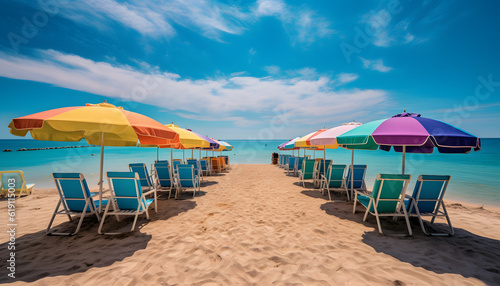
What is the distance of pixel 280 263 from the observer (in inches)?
104

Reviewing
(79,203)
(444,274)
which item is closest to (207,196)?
(79,203)

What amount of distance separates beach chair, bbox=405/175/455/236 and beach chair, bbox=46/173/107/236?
6054 millimetres

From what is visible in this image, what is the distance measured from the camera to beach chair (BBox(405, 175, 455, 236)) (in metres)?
3.55

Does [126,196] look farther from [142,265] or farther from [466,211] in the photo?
[466,211]

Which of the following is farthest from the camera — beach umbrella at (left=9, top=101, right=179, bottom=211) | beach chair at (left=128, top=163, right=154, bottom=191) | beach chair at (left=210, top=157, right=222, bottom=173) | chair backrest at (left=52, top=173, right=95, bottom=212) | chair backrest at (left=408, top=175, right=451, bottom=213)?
beach chair at (left=210, top=157, right=222, bottom=173)

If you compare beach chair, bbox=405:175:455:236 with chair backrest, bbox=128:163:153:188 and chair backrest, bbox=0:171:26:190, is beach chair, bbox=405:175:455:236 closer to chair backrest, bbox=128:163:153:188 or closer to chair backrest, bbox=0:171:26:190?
chair backrest, bbox=128:163:153:188

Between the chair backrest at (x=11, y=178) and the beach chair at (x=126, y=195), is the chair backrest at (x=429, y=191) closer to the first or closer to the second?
the beach chair at (x=126, y=195)

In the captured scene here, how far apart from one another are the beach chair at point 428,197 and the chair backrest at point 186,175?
5.54 metres

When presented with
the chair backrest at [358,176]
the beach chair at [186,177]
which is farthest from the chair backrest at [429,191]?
the beach chair at [186,177]

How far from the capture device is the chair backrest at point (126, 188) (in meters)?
3.59

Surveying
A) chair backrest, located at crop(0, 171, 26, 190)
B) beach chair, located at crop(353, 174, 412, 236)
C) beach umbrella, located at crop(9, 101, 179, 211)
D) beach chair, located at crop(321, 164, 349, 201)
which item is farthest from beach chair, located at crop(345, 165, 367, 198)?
chair backrest, located at crop(0, 171, 26, 190)

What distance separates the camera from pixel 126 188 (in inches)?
144

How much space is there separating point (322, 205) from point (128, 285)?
4691 mm

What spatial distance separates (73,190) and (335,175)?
6.53 metres
